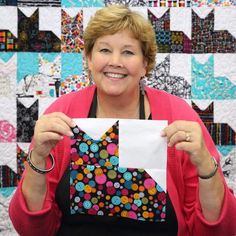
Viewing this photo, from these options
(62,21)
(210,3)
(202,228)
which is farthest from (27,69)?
(202,228)

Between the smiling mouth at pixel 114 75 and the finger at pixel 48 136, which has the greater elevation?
the smiling mouth at pixel 114 75

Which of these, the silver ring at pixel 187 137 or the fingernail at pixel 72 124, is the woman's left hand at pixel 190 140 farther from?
the fingernail at pixel 72 124

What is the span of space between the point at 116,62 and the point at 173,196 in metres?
0.38

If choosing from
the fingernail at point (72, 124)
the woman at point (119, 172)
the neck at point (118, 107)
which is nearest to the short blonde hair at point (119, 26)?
the woman at point (119, 172)

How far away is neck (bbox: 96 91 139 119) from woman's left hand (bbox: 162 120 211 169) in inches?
9.5

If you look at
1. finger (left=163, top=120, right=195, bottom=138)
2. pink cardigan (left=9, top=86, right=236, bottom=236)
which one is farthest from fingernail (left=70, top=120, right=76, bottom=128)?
finger (left=163, top=120, right=195, bottom=138)

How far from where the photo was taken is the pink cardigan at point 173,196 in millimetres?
1020

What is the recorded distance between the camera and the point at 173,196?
3.52 feet

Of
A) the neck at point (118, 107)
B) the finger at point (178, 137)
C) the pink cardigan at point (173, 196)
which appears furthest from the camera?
the neck at point (118, 107)

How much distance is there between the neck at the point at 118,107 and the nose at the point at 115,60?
11 centimetres

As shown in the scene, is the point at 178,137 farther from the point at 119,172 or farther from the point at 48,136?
the point at 48,136

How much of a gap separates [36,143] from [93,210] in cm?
23

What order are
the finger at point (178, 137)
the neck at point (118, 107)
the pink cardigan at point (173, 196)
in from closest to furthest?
the finger at point (178, 137)
the pink cardigan at point (173, 196)
the neck at point (118, 107)

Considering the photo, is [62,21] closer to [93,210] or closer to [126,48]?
[126,48]
